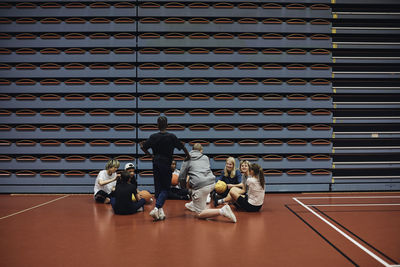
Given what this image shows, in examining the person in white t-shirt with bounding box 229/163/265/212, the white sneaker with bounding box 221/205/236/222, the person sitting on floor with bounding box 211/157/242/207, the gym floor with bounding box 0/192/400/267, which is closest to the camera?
the gym floor with bounding box 0/192/400/267

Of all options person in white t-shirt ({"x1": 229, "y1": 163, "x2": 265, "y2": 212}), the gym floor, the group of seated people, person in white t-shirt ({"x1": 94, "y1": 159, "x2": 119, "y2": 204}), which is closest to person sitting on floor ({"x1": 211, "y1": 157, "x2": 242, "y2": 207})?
the group of seated people

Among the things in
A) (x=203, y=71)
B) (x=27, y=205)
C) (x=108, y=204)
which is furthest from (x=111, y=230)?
(x=203, y=71)

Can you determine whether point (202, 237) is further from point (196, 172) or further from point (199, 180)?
point (196, 172)

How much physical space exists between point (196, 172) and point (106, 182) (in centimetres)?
200

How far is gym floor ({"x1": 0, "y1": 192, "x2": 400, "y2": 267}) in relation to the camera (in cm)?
249

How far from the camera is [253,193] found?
411 centimetres

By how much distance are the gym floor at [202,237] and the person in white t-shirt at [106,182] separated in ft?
0.97

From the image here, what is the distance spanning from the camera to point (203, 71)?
6.02 meters

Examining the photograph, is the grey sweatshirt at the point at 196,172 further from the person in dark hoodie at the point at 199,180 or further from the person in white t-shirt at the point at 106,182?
the person in white t-shirt at the point at 106,182

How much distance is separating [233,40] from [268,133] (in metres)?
2.30

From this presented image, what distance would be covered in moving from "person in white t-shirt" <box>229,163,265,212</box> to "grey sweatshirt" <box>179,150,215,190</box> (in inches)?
26.2

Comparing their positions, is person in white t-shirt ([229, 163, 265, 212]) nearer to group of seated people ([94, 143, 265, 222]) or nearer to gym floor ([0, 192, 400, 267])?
group of seated people ([94, 143, 265, 222])

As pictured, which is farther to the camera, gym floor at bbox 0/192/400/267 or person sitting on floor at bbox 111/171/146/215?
person sitting on floor at bbox 111/171/146/215

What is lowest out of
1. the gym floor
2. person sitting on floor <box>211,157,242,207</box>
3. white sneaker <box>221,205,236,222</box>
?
the gym floor
